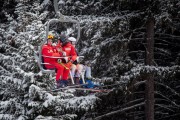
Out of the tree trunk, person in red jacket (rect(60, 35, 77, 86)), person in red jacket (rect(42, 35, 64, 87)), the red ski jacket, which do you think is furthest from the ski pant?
the tree trunk

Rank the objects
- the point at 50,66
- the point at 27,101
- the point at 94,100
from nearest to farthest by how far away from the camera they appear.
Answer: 1. the point at 50,66
2. the point at 94,100
3. the point at 27,101

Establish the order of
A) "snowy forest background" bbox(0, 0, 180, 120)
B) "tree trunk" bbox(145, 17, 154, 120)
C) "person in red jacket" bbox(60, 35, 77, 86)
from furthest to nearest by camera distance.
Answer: "tree trunk" bbox(145, 17, 154, 120), "snowy forest background" bbox(0, 0, 180, 120), "person in red jacket" bbox(60, 35, 77, 86)

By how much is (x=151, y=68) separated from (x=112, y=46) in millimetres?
1655

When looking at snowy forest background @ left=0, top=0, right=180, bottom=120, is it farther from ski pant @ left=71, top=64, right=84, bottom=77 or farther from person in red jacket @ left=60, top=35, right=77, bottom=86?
person in red jacket @ left=60, top=35, right=77, bottom=86

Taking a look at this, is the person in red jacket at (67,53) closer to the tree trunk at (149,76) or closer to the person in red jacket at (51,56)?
the person in red jacket at (51,56)

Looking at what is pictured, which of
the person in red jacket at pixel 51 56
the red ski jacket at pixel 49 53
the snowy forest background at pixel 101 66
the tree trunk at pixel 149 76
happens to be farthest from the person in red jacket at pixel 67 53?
the tree trunk at pixel 149 76

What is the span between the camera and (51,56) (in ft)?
26.5

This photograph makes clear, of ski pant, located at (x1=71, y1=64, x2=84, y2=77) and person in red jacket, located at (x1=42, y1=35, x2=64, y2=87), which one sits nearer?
person in red jacket, located at (x1=42, y1=35, x2=64, y2=87)

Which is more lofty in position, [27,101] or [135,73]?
[135,73]

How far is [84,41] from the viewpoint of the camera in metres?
16.3

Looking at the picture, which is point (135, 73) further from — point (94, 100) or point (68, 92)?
point (68, 92)

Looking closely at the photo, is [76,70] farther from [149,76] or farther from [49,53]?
[149,76]

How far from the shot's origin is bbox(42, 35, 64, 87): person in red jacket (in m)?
8.09

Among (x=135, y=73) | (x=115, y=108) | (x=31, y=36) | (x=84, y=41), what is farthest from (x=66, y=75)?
(x=84, y=41)
